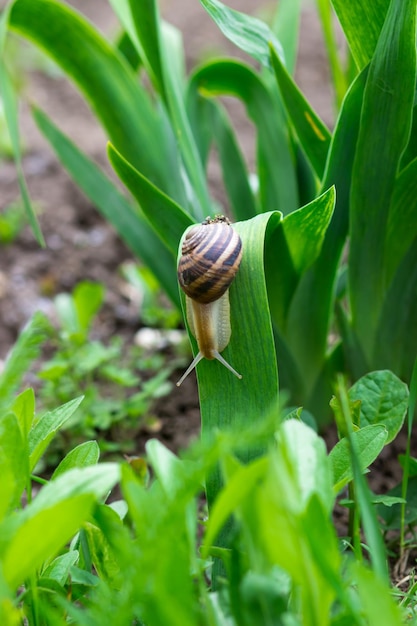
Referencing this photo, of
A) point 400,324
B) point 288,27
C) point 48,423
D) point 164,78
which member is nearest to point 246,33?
point 164,78

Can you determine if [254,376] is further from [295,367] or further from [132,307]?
[132,307]

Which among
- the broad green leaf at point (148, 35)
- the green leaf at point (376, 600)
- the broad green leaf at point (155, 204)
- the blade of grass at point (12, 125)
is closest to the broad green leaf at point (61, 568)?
the green leaf at point (376, 600)

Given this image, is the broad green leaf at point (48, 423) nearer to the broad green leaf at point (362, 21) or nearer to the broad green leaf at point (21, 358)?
the broad green leaf at point (21, 358)

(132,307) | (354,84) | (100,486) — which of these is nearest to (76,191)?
(132,307)

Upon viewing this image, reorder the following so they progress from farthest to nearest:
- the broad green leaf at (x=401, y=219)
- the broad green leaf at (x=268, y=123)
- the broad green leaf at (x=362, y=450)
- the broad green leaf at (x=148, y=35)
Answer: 1. the broad green leaf at (x=268, y=123)
2. the broad green leaf at (x=148, y=35)
3. the broad green leaf at (x=401, y=219)
4. the broad green leaf at (x=362, y=450)

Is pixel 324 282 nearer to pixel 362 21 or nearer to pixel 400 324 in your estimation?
pixel 400 324

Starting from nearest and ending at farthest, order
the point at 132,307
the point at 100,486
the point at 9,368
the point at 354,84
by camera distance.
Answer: the point at 100,486
the point at 9,368
the point at 354,84
the point at 132,307
